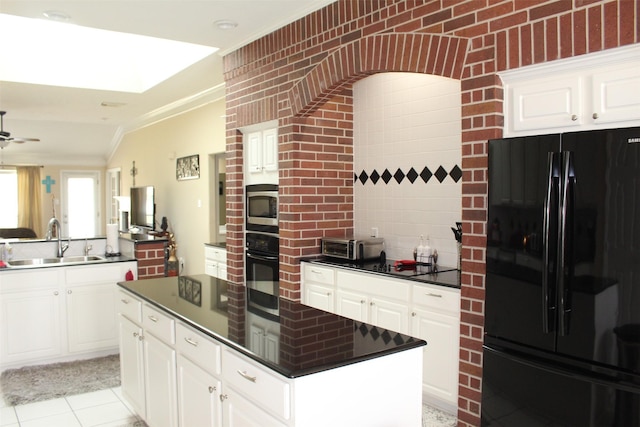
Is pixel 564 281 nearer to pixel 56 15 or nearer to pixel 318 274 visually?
pixel 318 274

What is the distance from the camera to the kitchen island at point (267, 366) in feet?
5.29

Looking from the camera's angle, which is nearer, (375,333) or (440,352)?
(375,333)

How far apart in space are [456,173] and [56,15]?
3.30 m

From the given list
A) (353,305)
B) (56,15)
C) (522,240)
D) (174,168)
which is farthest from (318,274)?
(174,168)

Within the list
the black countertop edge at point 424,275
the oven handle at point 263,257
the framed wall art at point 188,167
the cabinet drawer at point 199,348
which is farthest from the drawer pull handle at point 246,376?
the framed wall art at point 188,167

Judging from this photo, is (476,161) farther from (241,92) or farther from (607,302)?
(241,92)

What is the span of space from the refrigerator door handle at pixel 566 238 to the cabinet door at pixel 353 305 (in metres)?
1.64

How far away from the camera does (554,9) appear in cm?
237

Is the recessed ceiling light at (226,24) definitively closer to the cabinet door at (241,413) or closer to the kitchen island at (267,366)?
the kitchen island at (267,366)

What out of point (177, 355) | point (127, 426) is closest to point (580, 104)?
point (177, 355)

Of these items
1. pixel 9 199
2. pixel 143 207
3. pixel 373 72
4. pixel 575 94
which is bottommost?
pixel 143 207

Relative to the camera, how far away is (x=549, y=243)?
221 cm

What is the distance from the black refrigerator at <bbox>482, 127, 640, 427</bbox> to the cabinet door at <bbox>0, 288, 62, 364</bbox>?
11.7 feet

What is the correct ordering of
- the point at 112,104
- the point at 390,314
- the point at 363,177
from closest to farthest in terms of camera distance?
1. the point at 390,314
2. the point at 363,177
3. the point at 112,104
